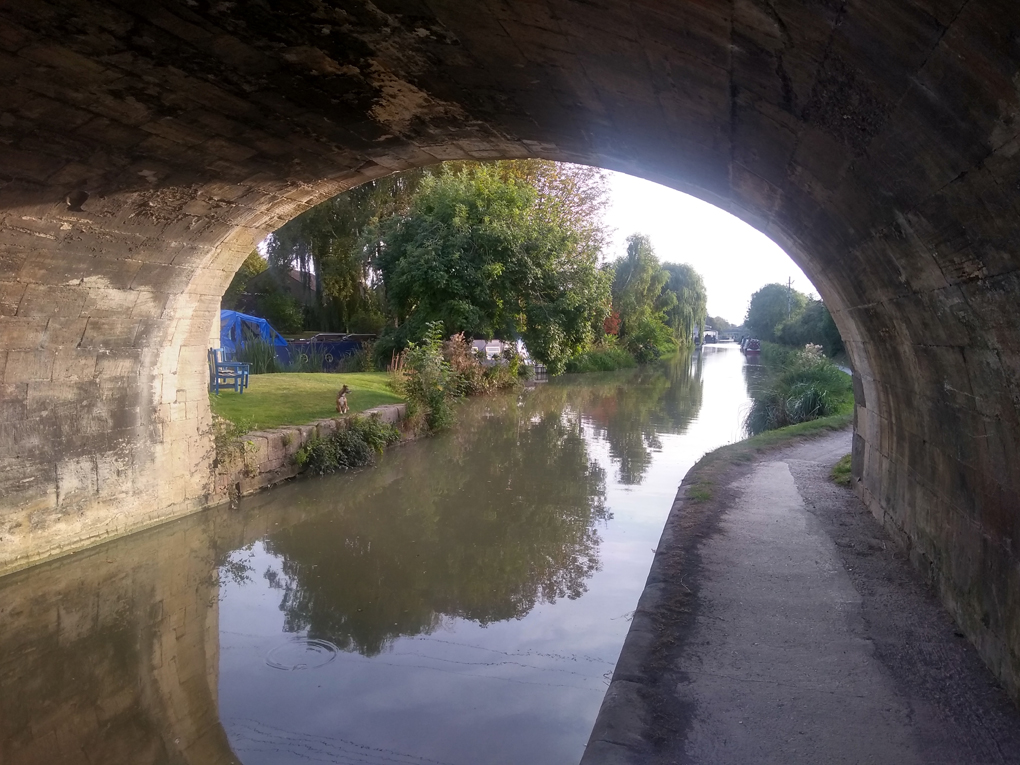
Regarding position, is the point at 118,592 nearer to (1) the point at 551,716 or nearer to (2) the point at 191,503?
(2) the point at 191,503

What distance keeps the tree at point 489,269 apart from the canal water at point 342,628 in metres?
11.8

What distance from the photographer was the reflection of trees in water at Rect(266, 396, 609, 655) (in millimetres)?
6828

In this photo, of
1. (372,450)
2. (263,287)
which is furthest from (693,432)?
(263,287)

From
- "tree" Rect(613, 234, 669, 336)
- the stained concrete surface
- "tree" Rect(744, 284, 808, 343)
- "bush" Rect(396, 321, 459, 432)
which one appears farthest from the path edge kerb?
"tree" Rect(744, 284, 808, 343)

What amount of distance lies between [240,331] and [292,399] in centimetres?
1084

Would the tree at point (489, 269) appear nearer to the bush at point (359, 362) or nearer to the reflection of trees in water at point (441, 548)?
the bush at point (359, 362)

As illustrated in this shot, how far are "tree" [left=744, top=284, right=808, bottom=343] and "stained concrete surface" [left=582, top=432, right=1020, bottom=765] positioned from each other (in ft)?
242

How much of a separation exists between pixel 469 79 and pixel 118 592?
5209 mm

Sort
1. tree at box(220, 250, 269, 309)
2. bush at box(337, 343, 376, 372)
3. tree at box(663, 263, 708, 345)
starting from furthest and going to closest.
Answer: tree at box(663, 263, 708, 345), tree at box(220, 250, 269, 309), bush at box(337, 343, 376, 372)

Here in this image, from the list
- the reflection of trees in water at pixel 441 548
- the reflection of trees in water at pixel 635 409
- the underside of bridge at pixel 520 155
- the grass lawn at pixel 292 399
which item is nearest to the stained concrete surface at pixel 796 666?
the underside of bridge at pixel 520 155

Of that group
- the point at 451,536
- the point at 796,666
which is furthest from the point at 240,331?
the point at 796,666

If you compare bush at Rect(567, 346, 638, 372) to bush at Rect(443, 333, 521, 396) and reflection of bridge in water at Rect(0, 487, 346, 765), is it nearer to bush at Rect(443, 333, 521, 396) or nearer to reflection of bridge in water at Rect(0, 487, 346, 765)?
bush at Rect(443, 333, 521, 396)

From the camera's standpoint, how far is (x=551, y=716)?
16.3 ft

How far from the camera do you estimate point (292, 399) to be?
1354 cm
